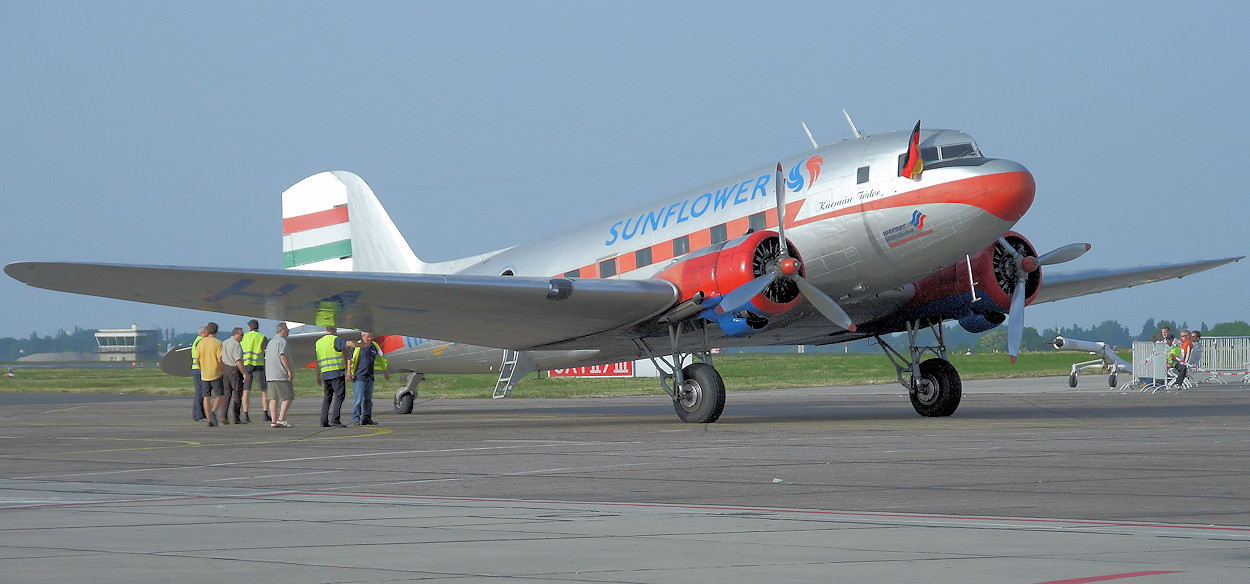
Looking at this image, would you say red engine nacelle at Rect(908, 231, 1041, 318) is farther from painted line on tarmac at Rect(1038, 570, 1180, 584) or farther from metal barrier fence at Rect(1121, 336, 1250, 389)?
metal barrier fence at Rect(1121, 336, 1250, 389)

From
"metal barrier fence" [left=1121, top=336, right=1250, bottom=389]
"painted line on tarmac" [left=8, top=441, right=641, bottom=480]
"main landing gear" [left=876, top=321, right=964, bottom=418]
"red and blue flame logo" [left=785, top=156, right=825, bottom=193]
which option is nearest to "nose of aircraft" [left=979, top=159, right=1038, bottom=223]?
"red and blue flame logo" [left=785, top=156, right=825, bottom=193]

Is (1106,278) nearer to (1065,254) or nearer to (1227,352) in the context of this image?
(1065,254)

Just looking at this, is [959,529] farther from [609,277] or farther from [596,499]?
[609,277]

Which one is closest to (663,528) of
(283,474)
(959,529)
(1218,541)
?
(959,529)

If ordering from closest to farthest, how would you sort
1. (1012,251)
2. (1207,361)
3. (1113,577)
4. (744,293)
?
1. (1113,577)
2. (744,293)
3. (1012,251)
4. (1207,361)

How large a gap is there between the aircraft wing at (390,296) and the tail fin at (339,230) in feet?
21.8

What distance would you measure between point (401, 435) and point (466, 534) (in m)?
11.0

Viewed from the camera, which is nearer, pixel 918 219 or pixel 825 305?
pixel 918 219

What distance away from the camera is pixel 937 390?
61.9 ft

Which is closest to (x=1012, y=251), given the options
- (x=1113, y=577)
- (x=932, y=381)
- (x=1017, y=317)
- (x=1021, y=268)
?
(x=1021, y=268)

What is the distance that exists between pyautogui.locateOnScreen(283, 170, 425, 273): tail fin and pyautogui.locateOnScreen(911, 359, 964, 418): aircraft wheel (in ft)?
39.0

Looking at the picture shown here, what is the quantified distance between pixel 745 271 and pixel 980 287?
4.05 meters

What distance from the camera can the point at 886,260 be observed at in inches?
669

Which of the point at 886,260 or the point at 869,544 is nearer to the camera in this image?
the point at 869,544
